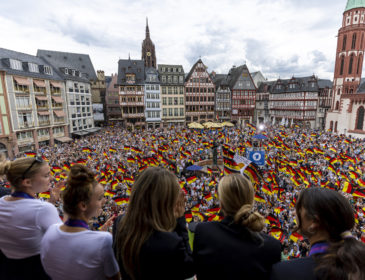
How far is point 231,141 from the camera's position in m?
30.8

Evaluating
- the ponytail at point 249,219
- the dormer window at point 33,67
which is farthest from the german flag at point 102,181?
the dormer window at point 33,67

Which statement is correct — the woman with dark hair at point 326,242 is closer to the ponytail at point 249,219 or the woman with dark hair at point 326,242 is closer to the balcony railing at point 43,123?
the ponytail at point 249,219

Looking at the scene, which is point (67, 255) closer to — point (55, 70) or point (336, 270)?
point (336, 270)

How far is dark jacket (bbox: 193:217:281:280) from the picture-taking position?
1.87 m

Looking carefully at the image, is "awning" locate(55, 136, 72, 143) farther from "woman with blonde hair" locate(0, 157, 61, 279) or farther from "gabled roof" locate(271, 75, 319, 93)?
"gabled roof" locate(271, 75, 319, 93)

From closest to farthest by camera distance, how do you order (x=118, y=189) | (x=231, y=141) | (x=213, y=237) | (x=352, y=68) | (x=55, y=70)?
(x=213, y=237) < (x=118, y=189) < (x=231, y=141) < (x=55, y=70) < (x=352, y=68)

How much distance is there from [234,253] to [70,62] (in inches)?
2263

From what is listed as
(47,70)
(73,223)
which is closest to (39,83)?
(47,70)

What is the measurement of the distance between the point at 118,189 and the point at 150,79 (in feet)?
131

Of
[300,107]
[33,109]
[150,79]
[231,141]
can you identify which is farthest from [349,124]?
[33,109]

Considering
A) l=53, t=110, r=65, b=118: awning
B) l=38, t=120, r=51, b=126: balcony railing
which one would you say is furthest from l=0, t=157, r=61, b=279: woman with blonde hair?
l=53, t=110, r=65, b=118: awning

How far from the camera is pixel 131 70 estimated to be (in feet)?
160

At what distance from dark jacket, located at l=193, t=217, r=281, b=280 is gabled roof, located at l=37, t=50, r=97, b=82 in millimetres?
46155

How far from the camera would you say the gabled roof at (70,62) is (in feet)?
136
